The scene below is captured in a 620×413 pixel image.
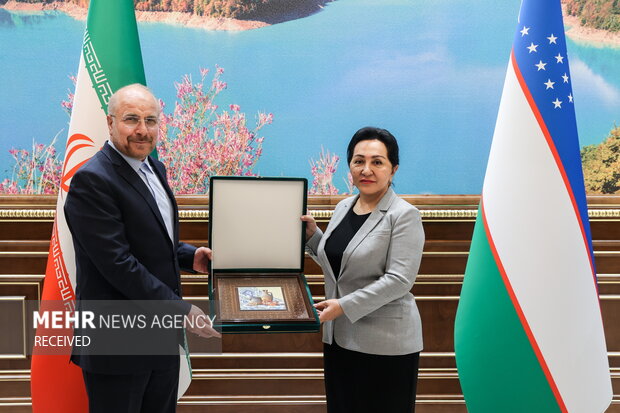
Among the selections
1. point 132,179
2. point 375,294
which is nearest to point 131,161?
point 132,179

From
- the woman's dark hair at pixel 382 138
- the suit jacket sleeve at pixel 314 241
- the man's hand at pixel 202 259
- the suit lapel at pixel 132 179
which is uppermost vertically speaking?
the woman's dark hair at pixel 382 138

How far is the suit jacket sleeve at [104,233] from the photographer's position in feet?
5.32

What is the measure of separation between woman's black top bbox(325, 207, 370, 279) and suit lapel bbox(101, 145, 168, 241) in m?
0.58

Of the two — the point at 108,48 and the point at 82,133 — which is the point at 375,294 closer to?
the point at 82,133

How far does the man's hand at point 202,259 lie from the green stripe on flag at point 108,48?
625 mm

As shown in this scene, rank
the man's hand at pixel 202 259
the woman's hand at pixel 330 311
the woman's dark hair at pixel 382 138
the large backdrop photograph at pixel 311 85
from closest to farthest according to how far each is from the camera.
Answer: the woman's hand at pixel 330 311, the woman's dark hair at pixel 382 138, the man's hand at pixel 202 259, the large backdrop photograph at pixel 311 85

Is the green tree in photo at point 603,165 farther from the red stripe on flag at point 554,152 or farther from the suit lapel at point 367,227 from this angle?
the suit lapel at point 367,227

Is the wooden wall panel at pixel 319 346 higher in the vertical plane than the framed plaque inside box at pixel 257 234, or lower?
lower

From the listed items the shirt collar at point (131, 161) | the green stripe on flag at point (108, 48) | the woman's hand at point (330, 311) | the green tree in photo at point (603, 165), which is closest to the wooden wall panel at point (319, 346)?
the green tree in photo at point (603, 165)

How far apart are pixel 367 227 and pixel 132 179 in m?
0.77

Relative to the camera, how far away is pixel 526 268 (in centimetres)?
205

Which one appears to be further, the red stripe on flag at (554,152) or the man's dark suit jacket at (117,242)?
the red stripe on flag at (554,152)

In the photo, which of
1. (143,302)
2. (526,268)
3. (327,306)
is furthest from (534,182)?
(143,302)

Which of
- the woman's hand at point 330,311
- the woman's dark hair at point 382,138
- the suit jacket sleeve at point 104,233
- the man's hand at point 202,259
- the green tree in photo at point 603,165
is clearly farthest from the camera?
the green tree in photo at point 603,165
